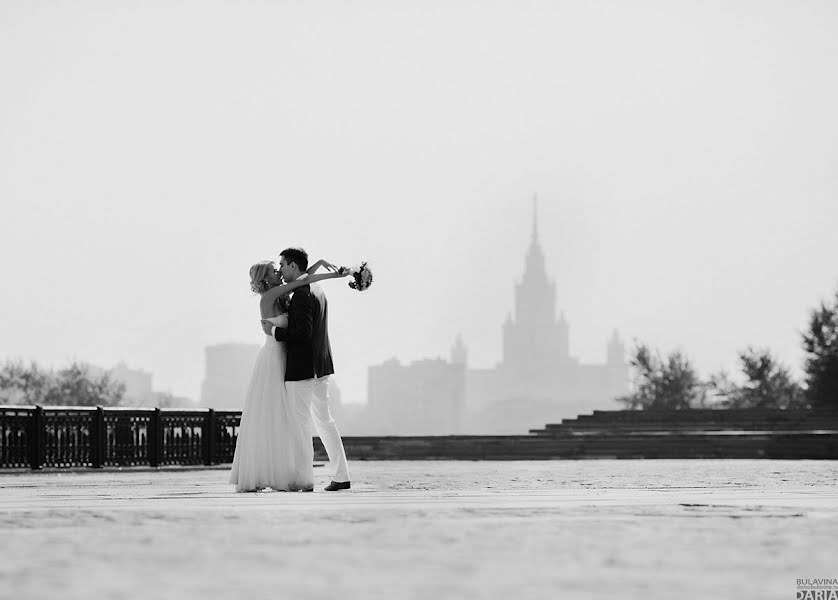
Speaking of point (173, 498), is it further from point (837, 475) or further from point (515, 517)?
point (837, 475)

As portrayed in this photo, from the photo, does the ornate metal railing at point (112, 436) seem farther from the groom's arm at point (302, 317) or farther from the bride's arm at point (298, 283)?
the groom's arm at point (302, 317)

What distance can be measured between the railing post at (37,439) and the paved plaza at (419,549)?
12439 millimetres

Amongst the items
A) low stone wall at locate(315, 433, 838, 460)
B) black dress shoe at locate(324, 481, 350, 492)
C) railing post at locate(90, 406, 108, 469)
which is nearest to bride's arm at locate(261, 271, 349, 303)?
black dress shoe at locate(324, 481, 350, 492)

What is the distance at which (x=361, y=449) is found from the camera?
3559cm

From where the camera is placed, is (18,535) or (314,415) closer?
(18,535)

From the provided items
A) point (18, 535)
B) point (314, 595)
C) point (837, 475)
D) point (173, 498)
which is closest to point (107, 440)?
point (837, 475)

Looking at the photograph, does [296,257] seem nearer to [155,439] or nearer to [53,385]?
[155,439]

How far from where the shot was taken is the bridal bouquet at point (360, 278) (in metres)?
12.4

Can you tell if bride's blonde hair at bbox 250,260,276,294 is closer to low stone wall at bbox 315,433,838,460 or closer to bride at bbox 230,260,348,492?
bride at bbox 230,260,348,492

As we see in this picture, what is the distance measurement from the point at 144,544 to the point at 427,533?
1.32 meters

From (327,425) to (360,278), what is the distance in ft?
3.93

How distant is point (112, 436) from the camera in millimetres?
23281

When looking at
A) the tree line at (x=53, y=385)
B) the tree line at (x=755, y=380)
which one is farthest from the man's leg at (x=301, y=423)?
the tree line at (x=53, y=385)

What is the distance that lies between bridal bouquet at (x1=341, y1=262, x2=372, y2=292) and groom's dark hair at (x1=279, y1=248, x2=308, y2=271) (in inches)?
17.6
